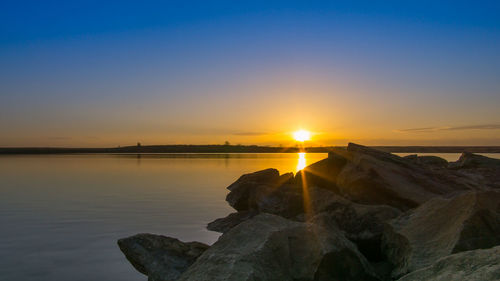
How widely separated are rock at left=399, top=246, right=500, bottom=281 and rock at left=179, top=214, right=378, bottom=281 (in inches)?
63.4

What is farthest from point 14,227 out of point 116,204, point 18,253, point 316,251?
point 316,251

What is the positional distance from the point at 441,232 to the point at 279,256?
7.17 ft

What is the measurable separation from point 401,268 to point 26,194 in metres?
20.2

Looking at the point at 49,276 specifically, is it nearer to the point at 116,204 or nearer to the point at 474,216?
the point at 474,216

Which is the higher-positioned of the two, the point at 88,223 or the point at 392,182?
the point at 392,182

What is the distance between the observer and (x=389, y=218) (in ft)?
24.2

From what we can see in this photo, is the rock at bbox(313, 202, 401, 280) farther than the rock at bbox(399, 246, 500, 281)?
Yes

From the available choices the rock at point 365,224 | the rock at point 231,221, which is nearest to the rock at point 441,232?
the rock at point 365,224

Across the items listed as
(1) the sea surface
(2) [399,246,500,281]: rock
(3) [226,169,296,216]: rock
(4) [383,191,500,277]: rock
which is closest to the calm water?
(1) the sea surface

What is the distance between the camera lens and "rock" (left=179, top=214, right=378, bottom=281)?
482cm

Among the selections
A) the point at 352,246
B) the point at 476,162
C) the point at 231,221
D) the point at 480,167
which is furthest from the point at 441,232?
the point at 476,162

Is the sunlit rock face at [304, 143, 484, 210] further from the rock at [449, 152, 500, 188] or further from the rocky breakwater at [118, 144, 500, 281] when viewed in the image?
the rock at [449, 152, 500, 188]

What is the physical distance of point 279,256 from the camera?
5258mm

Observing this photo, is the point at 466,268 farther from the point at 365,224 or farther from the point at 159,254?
the point at 159,254
